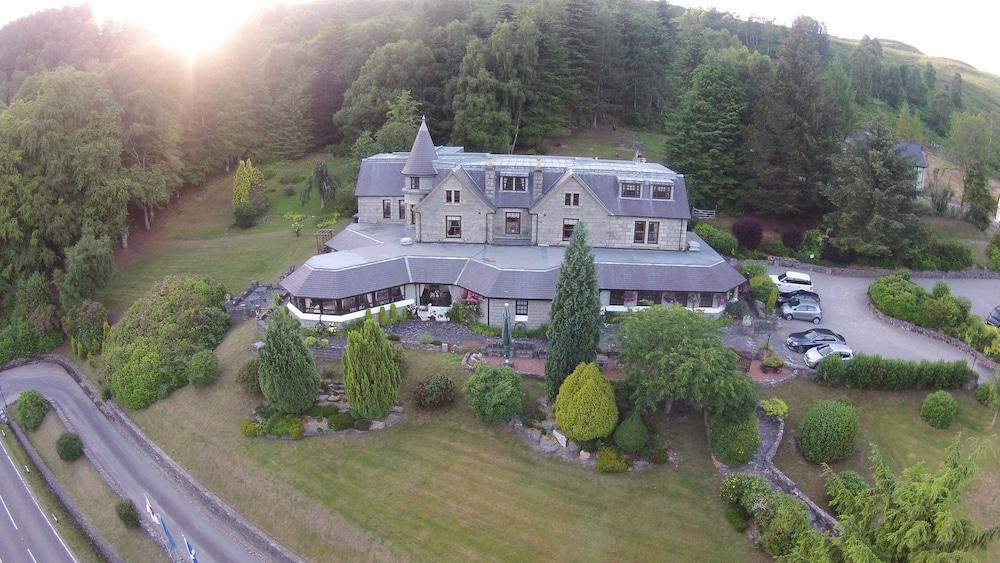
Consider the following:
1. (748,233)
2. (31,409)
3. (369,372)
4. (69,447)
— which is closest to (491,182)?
(369,372)

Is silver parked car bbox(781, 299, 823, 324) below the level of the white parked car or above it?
below

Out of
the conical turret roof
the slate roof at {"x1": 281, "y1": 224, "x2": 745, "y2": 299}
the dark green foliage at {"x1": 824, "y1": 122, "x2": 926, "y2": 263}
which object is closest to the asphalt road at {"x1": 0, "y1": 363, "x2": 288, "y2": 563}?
the slate roof at {"x1": 281, "y1": 224, "x2": 745, "y2": 299}

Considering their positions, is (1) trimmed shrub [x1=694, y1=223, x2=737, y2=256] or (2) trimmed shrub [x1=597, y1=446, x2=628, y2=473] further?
(1) trimmed shrub [x1=694, y1=223, x2=737, y2=256]

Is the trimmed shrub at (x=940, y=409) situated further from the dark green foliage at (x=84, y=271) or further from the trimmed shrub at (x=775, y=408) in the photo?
the dark green foliage at (x=84, y=271)

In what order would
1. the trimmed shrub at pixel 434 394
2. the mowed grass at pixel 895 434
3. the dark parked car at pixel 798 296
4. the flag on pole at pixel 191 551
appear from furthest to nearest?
the dark parked car at pixel 798 296 → the trimmed shrub at pixel 434 394 → the mowed grass at pixel 895 434 → the flag on pole at pixel 191 551

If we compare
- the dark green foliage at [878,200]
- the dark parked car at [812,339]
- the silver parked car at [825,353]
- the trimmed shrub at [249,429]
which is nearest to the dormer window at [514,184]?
the dark parked car at [812,339]

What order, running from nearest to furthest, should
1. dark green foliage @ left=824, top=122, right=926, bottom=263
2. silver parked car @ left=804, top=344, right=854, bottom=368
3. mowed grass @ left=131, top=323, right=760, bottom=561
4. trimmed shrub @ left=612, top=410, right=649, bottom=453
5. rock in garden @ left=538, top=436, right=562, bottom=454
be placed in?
1. mowed grass @ left=131, top=323, right=760, bottom=561
2. trimmed shrub @ left=612, top=410, right=649, bottom=453
3. rock in garden @ left=538, top=436, right=562, bottom=454
4. silver parked car @ left=804, top=344, right=854, bottom=368
5. dark green foliage @ left=824, top=122, right=926, bottom=263

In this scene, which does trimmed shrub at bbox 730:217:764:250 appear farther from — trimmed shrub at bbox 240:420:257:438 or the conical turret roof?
trimmed shrub at bbox 240:420:257:438
